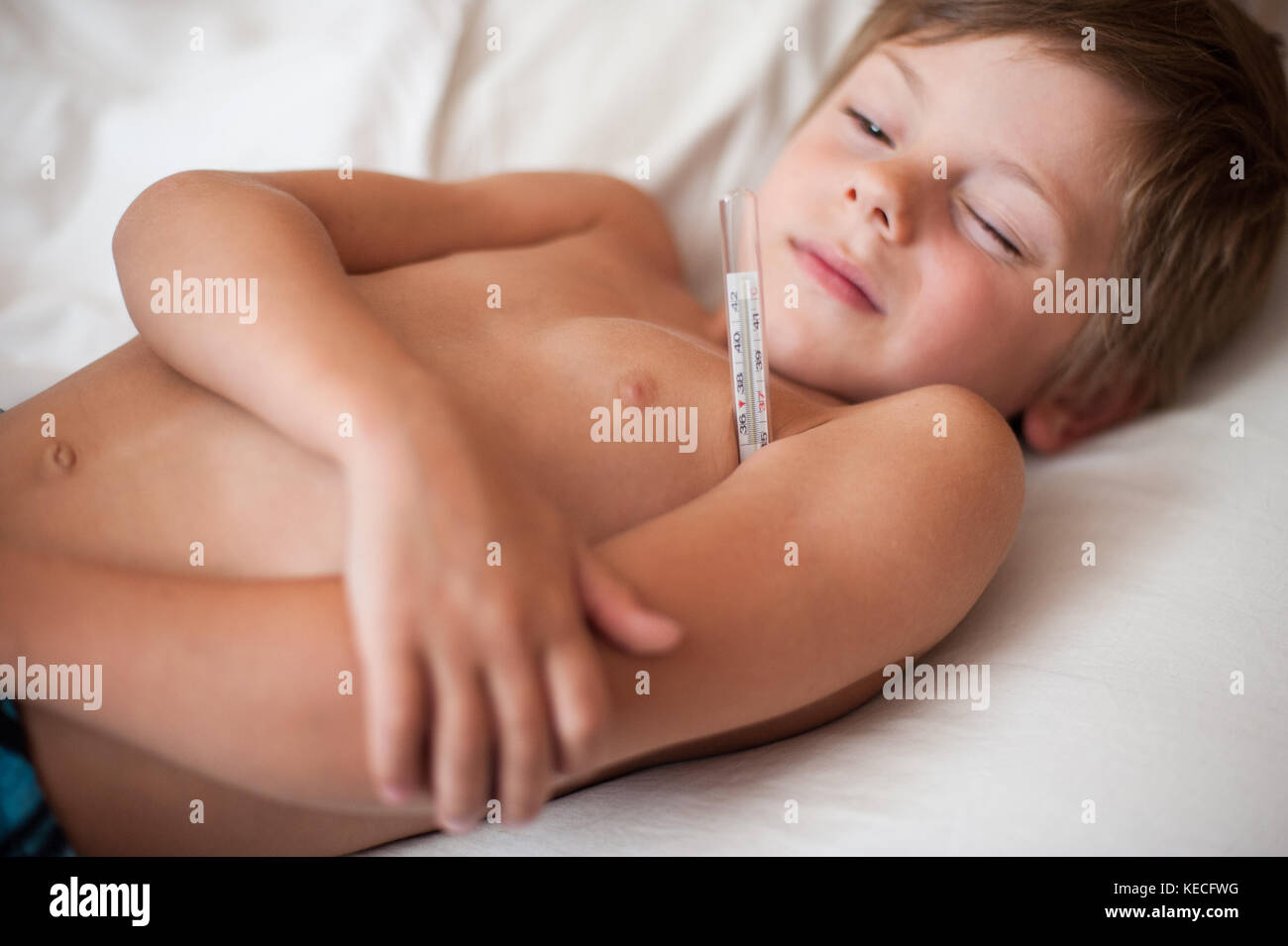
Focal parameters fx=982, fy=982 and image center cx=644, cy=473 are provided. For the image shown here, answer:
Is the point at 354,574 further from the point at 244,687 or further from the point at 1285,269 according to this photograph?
the point at 1285,269

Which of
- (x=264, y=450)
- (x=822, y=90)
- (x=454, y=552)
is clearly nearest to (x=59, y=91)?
(x=264, y=450)

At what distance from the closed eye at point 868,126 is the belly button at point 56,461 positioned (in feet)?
2.86

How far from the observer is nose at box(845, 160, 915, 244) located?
3.29 feet

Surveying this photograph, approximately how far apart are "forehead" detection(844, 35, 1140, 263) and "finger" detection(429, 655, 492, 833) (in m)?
0.79

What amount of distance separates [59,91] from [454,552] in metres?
1.14

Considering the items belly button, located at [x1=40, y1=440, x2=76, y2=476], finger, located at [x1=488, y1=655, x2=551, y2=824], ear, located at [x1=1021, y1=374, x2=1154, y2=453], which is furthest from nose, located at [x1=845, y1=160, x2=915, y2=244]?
belly button, located at [x1=40, y1=440, x2=76, y2=476]

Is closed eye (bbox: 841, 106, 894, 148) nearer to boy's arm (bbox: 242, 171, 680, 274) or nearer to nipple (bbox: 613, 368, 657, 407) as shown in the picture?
boy's arm (bbox: 242, 171, 680, 274)

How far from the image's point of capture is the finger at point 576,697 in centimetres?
57

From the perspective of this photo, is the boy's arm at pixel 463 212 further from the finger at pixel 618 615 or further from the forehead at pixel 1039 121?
the finger at pixel 618 615

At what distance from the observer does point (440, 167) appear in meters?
1.39

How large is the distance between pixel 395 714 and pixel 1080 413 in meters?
1.00

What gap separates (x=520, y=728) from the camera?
1.84ft

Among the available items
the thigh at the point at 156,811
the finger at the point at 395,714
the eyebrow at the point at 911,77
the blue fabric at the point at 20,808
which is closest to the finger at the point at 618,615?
the finger at the point at 395,714

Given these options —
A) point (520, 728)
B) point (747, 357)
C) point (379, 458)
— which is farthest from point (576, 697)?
point (747, 357)
